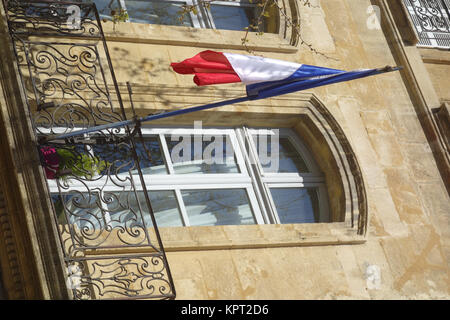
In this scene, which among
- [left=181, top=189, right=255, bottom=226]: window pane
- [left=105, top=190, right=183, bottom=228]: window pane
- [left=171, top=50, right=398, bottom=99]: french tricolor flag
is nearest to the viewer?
[left=171, top=50, right=398, bottom=99]: french tricolor flag

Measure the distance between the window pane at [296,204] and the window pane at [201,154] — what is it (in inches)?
21.3

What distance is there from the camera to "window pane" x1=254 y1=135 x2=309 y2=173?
25.7 ft

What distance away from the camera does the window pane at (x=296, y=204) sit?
763cm

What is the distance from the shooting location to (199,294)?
646 cm

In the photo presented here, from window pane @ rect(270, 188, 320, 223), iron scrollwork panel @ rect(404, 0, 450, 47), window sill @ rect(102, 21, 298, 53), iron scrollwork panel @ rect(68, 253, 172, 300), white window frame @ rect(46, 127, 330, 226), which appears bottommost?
iron scrollwork panel @ rect(68, 253, 172, 300)

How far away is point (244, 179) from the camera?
7.61 metres

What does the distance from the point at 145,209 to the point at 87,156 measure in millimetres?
786

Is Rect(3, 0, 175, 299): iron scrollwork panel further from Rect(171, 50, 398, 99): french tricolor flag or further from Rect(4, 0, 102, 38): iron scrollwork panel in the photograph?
Rect(171, 50, 398, 99): french tricolor flag

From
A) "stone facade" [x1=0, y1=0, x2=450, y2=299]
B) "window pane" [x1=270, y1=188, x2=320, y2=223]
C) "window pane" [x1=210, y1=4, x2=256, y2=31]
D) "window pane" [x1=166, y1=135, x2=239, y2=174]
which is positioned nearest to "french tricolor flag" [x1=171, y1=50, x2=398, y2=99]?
"stone facade" [x1=0, y1=0, x2=450, y2=299]

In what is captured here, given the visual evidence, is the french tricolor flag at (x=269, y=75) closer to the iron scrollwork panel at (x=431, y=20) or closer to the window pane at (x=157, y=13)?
the window pane at (x=157, y=13)

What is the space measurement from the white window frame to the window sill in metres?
0.93

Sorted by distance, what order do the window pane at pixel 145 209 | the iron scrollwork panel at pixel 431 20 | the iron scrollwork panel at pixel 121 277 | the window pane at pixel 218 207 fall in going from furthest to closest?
the iron scrollwork panel at pixel 431 20 → the window pane at pixel 218 207 → the window pane at pixel 145 209 → the iron scrollwork panel at pixel 121 277

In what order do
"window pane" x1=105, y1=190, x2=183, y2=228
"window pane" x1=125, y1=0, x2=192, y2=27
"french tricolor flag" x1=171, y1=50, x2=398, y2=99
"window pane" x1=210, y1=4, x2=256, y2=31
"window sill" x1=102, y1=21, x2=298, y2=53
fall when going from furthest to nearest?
"window pane" x1=210, y1=4, x2=256, y2=31 → "window pane" x1=125, y1=0, x2=192, y2=27 → "window sill" x1=102, y1=21, x2=298, y2=53 → "window pane" x1=105, y1=190, x2=183, y2=228 → "french tricolor flag" x1=171, y1=50, x2=398, y2=99

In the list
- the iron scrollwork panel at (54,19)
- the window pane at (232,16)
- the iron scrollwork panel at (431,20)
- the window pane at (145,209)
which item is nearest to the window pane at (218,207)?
the window pane at (145,209)
